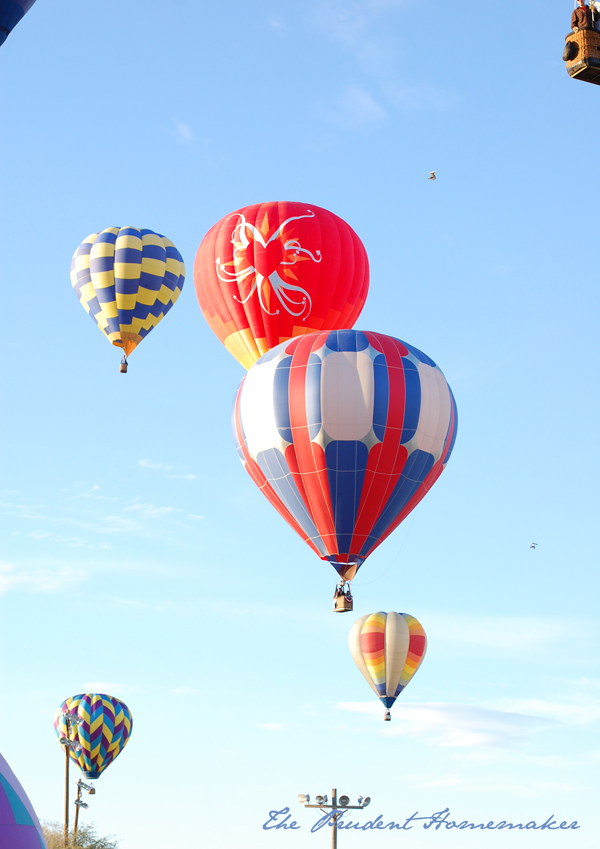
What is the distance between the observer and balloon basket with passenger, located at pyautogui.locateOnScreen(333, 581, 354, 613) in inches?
1092

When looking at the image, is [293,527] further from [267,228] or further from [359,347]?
[267,228]

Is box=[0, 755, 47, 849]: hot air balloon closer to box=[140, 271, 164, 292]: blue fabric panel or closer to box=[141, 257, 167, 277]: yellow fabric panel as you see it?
box=[140, 271, 164, 292]: blue fabric panel

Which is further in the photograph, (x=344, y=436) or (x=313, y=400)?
(x=313, y=400)

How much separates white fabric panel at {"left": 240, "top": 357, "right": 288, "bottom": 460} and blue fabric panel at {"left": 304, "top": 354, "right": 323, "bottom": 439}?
2.45 ft

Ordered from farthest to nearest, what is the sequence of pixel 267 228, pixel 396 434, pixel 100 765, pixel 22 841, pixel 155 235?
pixel 100 765 → pixel 155 235 → pixel 267 228 → pixel 396 434 → pixel 22 841

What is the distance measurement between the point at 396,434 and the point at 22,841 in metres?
13.8

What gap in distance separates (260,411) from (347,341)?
253cm

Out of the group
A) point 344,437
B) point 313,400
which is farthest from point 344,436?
point 313,400

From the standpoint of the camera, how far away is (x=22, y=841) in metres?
16.8

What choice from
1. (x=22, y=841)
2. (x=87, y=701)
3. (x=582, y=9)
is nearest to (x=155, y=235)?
(x=87, y=701)

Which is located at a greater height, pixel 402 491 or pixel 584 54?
pixel 584 54

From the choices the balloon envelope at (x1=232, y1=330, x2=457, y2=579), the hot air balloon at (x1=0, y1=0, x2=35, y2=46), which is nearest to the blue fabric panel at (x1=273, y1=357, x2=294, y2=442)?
the balloon envelope at (x1=232, y1=330, x2=457, y2=579)

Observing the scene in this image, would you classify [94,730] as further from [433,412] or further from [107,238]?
[433,412]

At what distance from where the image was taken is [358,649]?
39406mm
